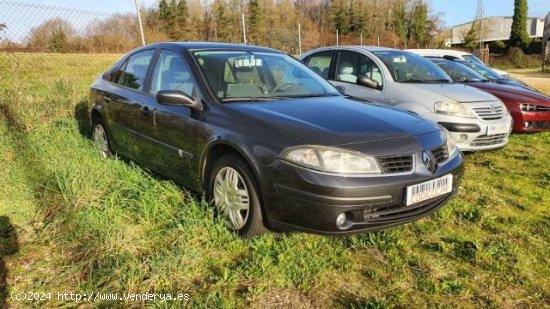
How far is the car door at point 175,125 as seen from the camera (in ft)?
11.6

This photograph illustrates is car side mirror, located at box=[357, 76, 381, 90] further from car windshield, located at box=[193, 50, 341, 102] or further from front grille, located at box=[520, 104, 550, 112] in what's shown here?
front grille, located at box=[520, 104, 550, 112]

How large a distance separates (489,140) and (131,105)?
4278 millimetres

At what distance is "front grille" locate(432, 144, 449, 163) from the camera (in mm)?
3180

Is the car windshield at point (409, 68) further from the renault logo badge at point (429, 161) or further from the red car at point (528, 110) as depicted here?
the renault logo badge at point (429, 161)

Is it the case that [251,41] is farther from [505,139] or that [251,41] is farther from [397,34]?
[397,34]

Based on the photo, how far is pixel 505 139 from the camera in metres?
5.72

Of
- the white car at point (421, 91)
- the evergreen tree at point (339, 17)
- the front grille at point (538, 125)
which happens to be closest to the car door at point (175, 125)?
the white car at point (421, 91)

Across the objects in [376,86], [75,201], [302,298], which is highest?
[376,86]

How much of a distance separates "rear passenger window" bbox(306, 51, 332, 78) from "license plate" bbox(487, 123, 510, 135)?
244 cm

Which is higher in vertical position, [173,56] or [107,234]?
[173,56]

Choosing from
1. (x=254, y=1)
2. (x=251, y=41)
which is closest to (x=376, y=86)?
(x=251, y=41)

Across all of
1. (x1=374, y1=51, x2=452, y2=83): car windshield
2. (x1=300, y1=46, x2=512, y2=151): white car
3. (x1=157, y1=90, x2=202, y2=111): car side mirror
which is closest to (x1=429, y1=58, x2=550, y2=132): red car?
(x1=300, y1=46, x2=512, y2=151): white car

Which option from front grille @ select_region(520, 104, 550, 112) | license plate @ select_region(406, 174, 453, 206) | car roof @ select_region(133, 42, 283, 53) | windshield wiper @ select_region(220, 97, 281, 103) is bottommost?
license plate @ select_region(406, 174, 453, 206)

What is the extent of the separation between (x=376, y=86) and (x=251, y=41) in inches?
562
